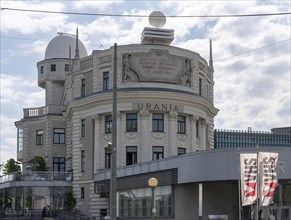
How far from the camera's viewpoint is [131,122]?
61.3m

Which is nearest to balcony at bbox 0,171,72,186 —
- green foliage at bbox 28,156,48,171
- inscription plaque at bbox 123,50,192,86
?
green foliage at bbox 28,156,48,171

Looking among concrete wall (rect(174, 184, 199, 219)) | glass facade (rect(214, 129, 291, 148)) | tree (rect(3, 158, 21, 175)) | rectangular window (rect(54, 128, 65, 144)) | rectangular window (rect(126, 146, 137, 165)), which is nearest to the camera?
concrete wall (rect(174, 184, 199, 219))

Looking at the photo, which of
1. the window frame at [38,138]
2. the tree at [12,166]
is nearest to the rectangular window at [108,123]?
the window frame at [38,138]

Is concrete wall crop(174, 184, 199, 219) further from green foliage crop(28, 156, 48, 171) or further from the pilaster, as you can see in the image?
green foliage crop(28, 156, 48, 171)

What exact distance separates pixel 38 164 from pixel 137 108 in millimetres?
16250

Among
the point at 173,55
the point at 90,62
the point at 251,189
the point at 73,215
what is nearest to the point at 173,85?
the point at 173,55

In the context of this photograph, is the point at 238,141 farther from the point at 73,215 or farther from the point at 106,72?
the point at 73,215

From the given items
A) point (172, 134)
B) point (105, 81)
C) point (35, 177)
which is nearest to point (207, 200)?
point (172, 134)

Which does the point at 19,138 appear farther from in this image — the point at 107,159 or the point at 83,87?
the point at 107,159

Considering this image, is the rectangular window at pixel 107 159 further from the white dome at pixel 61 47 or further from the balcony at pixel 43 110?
the white dome at pixel 61 47

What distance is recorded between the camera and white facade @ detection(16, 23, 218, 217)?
60.7m

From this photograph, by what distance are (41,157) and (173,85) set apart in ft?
64.4

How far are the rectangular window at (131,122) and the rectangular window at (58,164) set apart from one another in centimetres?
1588

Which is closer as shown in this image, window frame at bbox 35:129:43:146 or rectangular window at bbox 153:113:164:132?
rectangular window at bbox 153:113:164:132
